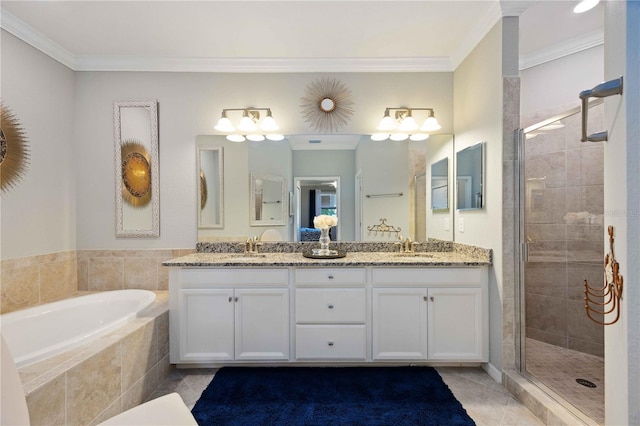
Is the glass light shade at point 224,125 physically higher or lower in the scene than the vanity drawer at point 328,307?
higher

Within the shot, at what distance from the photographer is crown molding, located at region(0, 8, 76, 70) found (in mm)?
2197

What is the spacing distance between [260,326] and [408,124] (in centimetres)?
209

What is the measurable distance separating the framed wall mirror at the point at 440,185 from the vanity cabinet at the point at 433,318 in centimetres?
73

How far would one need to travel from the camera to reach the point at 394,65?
2857mm

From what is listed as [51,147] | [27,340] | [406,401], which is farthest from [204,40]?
[406,401]

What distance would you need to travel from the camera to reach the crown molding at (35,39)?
2.20 metres

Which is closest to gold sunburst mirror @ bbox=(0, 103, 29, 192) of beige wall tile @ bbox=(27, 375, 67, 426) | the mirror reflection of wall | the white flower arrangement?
beige wall tile @ bbox=(27, 375, 67, 426)

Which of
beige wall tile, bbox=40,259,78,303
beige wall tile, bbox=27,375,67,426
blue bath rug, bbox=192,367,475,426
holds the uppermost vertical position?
beige wall tile, bbox=40,259,78,303

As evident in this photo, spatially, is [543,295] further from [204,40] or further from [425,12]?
[204,40]

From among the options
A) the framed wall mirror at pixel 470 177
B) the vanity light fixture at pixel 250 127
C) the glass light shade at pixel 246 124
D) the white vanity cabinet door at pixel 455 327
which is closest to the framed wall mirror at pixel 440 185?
the framed wall mirror at pixel 470 177

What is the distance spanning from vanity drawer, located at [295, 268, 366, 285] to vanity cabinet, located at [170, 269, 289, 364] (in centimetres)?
14

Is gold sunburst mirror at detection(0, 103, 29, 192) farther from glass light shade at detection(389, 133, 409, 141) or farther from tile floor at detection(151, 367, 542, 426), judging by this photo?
glass light shade at detection(389, 133, 409, 141)

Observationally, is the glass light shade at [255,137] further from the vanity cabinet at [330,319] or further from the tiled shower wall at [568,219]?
the tiled shower wall at [568,219]

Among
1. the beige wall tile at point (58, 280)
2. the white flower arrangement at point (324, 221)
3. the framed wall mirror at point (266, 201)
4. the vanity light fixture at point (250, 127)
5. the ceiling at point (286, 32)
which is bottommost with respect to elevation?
the beige wall tile at point (58, 280)
